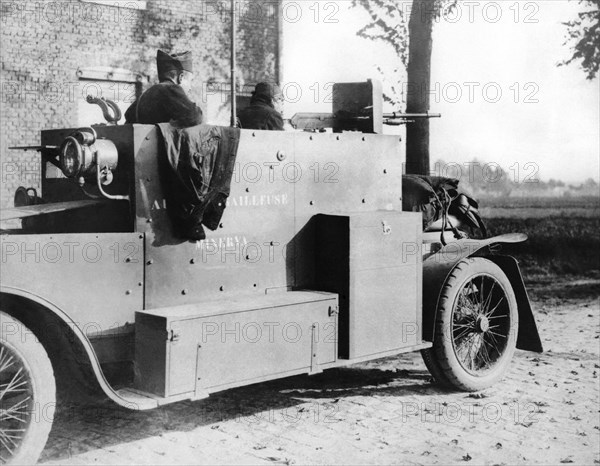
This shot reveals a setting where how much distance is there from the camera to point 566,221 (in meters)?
20.2

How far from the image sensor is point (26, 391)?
448 centimetres

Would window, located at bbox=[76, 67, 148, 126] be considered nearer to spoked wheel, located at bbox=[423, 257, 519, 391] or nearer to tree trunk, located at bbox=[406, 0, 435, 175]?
tree trunk, located at bbox=[406, 0, 435, 175]

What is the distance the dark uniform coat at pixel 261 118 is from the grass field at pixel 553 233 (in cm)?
942

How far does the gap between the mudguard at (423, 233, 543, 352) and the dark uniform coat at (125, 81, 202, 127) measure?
2354 mm

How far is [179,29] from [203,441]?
12.5 m

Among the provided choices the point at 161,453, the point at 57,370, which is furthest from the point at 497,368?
the point at 57,370

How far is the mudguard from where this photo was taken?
6.46 m

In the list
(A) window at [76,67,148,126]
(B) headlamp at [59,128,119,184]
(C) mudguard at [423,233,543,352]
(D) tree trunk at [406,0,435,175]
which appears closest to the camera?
→ (B) headlamp at [59,128,119,184]

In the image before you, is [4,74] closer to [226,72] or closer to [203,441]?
[226,72]

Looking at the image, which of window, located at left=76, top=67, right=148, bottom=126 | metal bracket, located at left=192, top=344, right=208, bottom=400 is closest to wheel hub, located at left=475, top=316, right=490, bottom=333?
metal bracket, located at left=192, top=344, right=208, bottom=400

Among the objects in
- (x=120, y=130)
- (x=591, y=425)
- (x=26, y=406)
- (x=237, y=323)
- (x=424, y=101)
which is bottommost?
(x=591, y=425)

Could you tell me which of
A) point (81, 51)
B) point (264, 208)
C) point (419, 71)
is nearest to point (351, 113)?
point (264, 208)

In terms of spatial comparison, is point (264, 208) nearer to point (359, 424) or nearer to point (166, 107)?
point (166, 107)

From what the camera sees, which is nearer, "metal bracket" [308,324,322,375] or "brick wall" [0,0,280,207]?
"metal bracket" [308,324,322,375]
